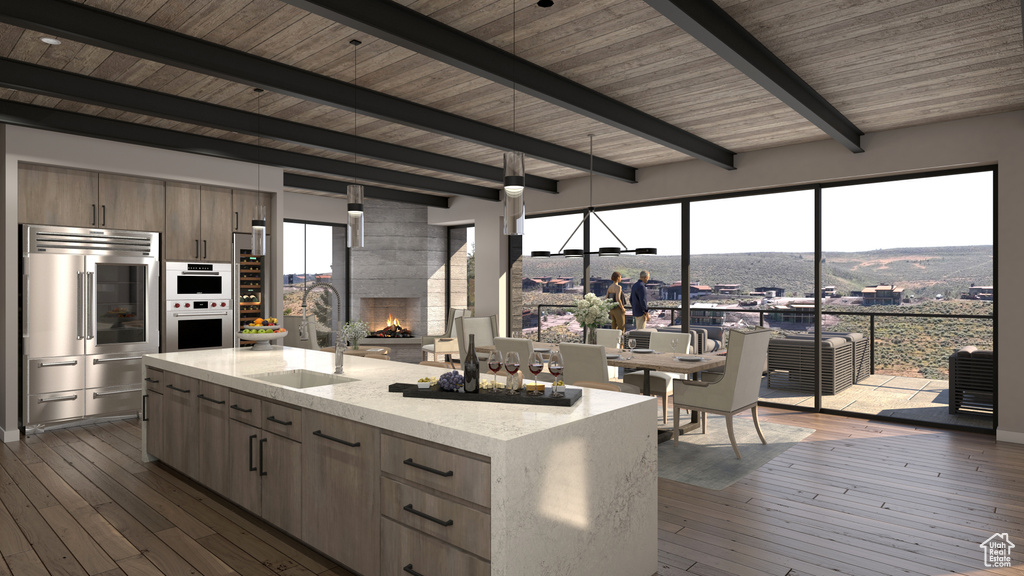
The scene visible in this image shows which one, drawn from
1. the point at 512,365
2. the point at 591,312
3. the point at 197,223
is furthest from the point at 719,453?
the point at 197,223

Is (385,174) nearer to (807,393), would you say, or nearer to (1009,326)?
(807,393)

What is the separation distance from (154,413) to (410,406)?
2792 mm

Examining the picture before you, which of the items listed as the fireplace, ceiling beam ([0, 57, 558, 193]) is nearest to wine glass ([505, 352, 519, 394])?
ceiling beam ([0, 57, 558, 193])

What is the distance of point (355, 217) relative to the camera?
152 inches

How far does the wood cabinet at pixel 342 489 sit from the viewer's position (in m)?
2.46

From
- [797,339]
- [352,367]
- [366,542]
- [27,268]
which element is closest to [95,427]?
[27,268]

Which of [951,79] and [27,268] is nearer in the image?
[951,79]

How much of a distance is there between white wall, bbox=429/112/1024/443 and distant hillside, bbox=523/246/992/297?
37 cm

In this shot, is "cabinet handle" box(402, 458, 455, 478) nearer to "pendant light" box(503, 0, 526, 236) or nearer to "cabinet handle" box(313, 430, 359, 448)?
"cabinet handle" box(313, 430, 359, 448)

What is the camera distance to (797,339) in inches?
251

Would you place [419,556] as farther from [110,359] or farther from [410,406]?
[110,359]

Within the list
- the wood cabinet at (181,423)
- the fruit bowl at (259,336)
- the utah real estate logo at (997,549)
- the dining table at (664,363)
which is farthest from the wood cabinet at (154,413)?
the utah real estate logo at (997,549)

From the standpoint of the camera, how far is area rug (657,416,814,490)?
4.12 metres

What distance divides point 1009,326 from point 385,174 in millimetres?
6554
